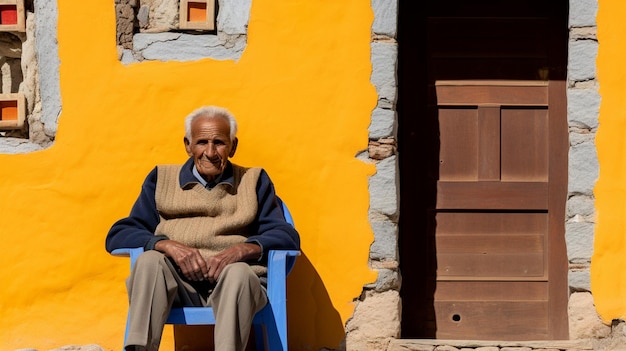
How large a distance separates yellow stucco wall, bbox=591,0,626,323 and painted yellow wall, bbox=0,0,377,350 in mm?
1112

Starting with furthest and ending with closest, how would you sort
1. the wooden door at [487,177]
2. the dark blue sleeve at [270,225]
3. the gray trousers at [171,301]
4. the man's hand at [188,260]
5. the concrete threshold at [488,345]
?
1. the wooden door at [487,177]
2. the concrete threshold at [488,345]
3. the dark blue sleeve at [270,225]
4. the man's hand at [188,260]
5. the gray trousers at [171,301]

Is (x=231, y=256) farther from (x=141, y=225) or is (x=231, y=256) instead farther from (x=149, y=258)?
(x=141, y=225)

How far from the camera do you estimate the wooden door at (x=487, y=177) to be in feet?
17.4

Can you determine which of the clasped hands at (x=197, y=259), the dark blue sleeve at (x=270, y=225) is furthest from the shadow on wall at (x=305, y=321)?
the clasped hands at (x=197, y=259)

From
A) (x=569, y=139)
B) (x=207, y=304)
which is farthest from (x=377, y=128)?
(x=207, y=304)

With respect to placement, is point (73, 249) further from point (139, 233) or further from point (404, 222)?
point (404, 222)

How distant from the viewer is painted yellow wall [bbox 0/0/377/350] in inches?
200

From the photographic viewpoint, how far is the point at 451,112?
537 cm

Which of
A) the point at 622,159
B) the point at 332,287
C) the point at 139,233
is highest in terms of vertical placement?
the point at 622,159

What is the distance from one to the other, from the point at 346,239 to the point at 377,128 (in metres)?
0.56

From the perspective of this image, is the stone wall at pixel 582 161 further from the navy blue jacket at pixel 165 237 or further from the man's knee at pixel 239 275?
the man's knee at pixel 239 275

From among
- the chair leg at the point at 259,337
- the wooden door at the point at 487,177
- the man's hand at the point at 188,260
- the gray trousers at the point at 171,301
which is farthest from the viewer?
the wooden door at the point at 487,177

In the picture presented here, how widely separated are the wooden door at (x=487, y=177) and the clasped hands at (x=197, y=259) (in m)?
1.25

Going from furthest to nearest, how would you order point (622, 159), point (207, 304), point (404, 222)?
point (404, 222) → point (622, 159) → point (207, 304)
